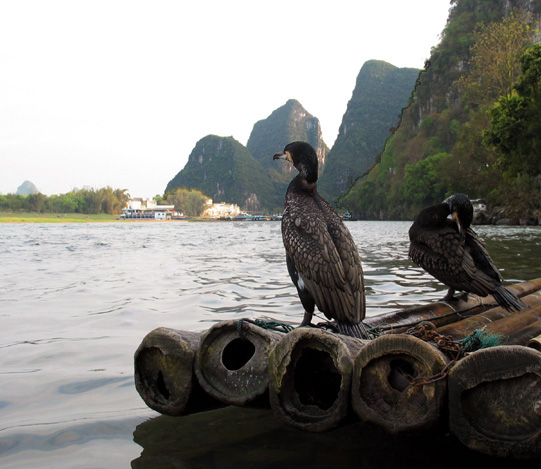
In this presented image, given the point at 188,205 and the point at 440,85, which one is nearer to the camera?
the point at 440,85

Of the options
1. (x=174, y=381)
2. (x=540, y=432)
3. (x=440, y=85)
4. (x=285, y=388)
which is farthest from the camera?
(x=440, y=85)

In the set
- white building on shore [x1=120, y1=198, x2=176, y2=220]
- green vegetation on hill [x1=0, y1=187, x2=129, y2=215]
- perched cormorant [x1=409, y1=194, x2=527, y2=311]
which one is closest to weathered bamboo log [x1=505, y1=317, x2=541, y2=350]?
perched cormorant [x1=409, y1=194, x2=527, y2=311]

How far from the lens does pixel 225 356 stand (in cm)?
242

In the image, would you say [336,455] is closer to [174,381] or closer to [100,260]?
[174,381]

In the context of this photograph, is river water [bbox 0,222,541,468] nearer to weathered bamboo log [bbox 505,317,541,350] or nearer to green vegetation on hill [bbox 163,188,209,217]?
weathered bamboo log [bbox 505,317,541,350]

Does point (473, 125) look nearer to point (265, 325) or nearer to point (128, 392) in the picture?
point (128, 392)

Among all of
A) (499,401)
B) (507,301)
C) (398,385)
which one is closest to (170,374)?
(398,385)

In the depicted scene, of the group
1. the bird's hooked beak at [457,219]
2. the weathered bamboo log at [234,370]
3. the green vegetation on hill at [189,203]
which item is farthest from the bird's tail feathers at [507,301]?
the green vegetation on hill at [189,203]

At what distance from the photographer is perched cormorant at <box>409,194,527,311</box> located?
4.03 metres

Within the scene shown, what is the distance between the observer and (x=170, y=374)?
7.58 feet

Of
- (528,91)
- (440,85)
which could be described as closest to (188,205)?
(440,85)

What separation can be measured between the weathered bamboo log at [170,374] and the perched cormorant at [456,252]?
8.91ft

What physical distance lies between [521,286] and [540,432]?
361cm

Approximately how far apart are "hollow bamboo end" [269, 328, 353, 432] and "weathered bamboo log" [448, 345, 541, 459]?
1.44 ft
